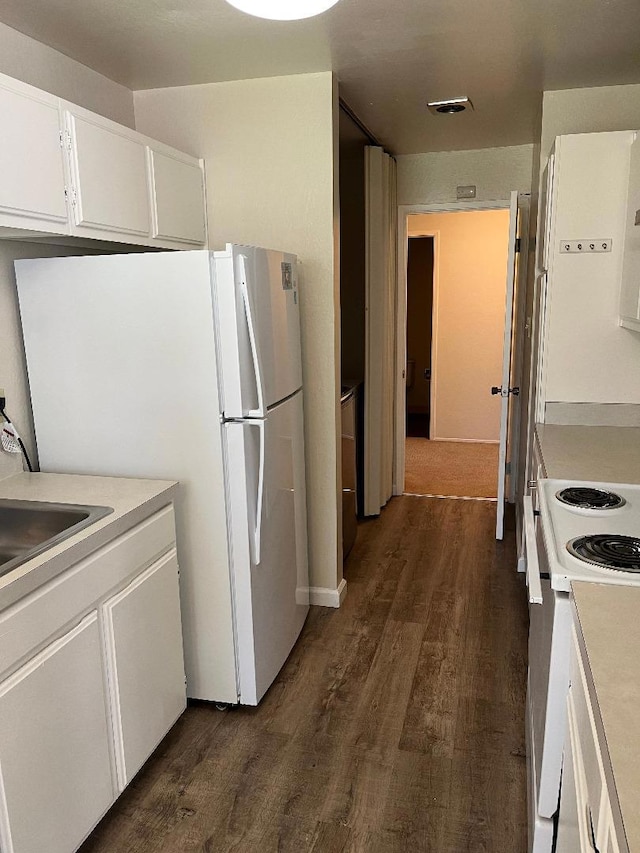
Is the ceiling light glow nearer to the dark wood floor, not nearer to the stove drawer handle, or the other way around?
the stove drawer handle

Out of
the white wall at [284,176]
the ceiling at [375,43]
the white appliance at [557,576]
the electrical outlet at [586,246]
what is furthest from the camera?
the white wall at [284,176]

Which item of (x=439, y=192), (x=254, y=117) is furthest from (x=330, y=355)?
(x=439, y=192)

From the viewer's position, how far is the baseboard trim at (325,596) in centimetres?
329

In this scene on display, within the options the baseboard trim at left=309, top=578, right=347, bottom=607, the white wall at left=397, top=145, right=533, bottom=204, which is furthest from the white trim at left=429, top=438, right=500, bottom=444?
the baseboard trim at left=309, top=578, right=347, bottom=607

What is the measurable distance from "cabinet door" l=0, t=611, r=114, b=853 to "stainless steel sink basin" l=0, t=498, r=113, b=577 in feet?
1.06

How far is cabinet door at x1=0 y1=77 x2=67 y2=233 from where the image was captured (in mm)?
A: 1822

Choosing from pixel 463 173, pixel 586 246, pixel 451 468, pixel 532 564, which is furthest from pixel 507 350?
pixel 532 564

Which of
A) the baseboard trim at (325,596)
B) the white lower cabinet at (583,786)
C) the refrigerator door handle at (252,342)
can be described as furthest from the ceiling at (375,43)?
the baseboard trim at (325,596)

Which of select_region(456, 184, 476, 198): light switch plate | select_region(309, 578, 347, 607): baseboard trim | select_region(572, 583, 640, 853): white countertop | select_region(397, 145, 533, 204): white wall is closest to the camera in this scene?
select_region(572, 583, 640, 853): white countertop

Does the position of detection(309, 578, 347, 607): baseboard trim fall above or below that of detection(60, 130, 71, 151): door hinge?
below

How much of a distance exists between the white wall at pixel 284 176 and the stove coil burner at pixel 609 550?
A: 5.43 ft

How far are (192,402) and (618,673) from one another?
164 cm

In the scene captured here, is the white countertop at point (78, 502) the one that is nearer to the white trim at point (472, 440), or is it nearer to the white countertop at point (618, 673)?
the white countertop at point (618, 673)

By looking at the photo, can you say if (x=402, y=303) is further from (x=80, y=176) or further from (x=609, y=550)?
(x=609, y=550)
